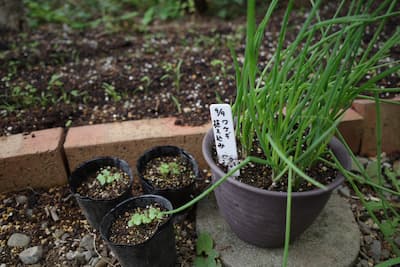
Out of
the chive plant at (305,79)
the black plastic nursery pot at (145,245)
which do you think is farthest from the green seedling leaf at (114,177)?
the chive plant at (305,79)

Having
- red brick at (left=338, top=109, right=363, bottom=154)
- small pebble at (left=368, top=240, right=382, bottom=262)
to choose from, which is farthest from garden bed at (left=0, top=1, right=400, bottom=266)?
red brick at (left=338, top=109, right=363, bottom=154)

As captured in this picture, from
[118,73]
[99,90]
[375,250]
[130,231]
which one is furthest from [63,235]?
[375,250]

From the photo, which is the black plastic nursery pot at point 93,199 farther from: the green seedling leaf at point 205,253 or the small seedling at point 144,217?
the green seedling leaf at point 205,253

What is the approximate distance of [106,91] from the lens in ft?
4.90

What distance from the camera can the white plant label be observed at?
0.87 metres

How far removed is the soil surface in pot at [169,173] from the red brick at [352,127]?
627 millimetres

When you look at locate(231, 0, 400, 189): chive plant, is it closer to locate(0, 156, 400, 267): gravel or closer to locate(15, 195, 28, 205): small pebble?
locate(0, 156, 400, 267): gravel

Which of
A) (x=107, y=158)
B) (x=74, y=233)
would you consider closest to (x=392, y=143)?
(x=107, y=158)

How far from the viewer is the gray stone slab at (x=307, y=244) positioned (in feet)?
3.36

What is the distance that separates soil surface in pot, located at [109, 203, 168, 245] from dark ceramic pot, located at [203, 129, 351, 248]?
196mm

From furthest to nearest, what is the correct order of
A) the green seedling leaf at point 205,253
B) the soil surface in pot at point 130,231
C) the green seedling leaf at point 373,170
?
the green seedling leaf at point 373,170 → the green seedling leaf at point 205,253 → the soil surface in pot at point 130,231

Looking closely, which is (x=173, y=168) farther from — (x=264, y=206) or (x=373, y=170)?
(x=373, y=170)

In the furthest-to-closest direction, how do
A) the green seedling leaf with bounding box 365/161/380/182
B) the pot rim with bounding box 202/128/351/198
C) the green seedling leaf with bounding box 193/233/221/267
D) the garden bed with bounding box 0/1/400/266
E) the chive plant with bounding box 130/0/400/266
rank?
the green seedling leaf with bounding box 365/161/380/182 → the garden bed with bounding box 0/1/400/266 → the green seedling leaf with bounding box 193/233/221/267 → the pot rim with bounding box 202/128/351/198 → the chive plant with bounding box 130/0/400/266

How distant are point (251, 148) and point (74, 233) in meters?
0.67
